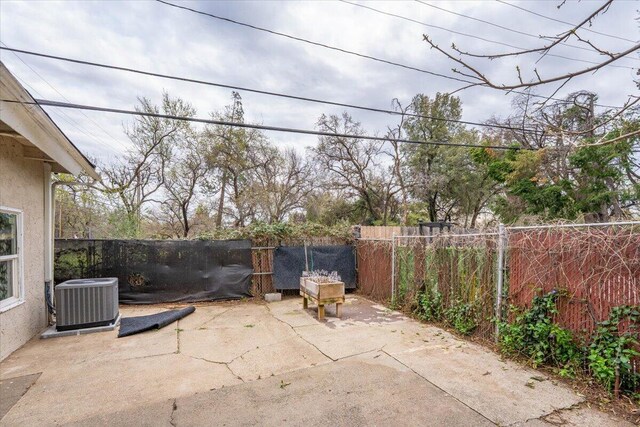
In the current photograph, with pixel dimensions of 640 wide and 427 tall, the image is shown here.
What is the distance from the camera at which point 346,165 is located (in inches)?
796

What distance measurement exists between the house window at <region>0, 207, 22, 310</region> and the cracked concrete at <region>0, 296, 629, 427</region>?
2.60 feet

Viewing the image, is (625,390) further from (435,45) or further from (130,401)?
(130,401)

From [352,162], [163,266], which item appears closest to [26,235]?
[163,266]

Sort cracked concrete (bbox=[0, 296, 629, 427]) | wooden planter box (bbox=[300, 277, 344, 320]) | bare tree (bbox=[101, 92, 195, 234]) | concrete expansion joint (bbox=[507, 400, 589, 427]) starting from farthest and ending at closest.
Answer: bare tree (bbox=[101, 92, 195, 234])
wooden planter box (bbox=[300, 277, 344, 320])
cracked concrete (bbox=[0, 296, 629, 427])
concrete expansion joint (bbox=[507, 400, 589, 427])

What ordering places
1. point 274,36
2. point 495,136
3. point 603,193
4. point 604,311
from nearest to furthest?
point 604,311
point 274,36
point 603,193
point 495,136

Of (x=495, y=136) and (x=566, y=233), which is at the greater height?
(x=495, y=136)

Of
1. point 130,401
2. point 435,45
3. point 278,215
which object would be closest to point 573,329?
point 435,45

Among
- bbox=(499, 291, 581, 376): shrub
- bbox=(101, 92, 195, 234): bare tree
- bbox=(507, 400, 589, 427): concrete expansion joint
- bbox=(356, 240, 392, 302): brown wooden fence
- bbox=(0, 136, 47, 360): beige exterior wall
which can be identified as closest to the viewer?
bbox=(507, 400, 589, 427): concrete expansion joint

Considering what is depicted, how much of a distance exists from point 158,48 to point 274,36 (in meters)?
1.98

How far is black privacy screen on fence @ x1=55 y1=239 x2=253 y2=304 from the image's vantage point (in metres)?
6.46

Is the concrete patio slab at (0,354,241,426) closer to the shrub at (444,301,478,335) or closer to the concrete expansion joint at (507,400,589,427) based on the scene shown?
the concrete expansion joint at (507,400,589,427)

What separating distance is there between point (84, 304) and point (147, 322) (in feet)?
3.19

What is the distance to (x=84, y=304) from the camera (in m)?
4.86

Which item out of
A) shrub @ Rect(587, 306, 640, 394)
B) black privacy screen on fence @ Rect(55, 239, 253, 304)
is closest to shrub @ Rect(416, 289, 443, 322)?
shrub @ Rect(587, 306, 640, 394)
